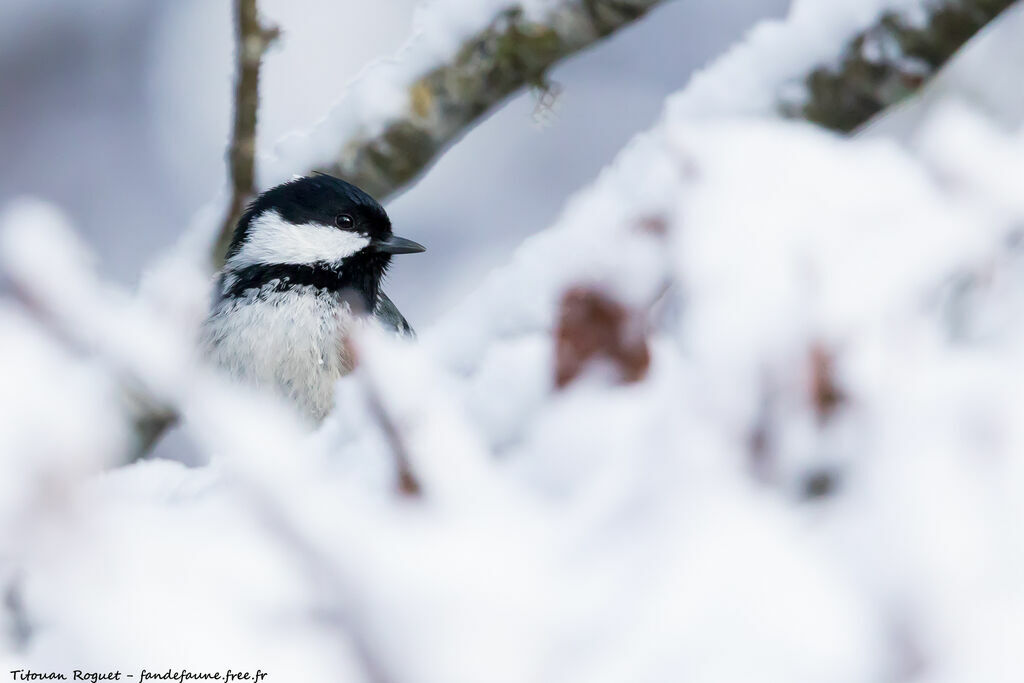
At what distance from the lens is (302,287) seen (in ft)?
10.6

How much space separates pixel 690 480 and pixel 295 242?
267cm

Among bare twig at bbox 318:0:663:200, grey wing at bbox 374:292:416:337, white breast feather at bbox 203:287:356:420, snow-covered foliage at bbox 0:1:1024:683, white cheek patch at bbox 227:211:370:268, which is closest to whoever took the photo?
snow-covered foliage at bbox 0:1:1024:683

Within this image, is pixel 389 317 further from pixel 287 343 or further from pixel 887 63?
pixel 887 63

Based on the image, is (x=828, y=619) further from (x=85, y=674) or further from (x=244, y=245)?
(x=244, y=245)

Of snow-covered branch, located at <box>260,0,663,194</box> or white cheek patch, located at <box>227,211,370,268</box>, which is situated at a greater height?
white cheek patch, located at <box>227,211,370,268</box>

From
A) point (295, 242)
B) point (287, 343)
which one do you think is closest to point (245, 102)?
point (287, 343)

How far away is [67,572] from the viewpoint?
1018 mm

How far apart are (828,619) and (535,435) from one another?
0.29 metres

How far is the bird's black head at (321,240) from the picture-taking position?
3.34 metres

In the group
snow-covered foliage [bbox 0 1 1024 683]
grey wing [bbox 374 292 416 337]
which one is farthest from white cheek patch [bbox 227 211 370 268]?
snow-covered foliage [bbox 0 1 1024 683]

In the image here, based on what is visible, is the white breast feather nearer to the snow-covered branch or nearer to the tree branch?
the snow-covered branch

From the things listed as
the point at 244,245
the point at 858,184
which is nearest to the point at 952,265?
the point at 858,184

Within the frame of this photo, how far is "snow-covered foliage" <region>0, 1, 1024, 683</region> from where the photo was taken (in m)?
0.89

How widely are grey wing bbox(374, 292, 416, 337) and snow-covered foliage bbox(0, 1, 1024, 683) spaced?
7.35ft
